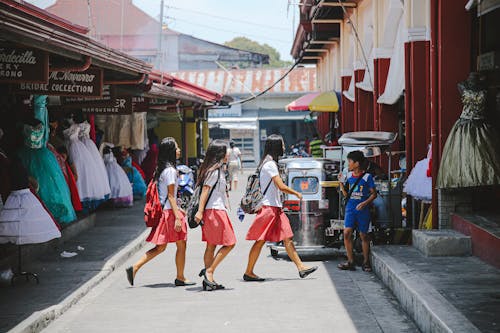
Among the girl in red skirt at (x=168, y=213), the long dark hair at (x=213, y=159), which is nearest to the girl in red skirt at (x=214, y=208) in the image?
the long dark hair at (x=213, y=159)

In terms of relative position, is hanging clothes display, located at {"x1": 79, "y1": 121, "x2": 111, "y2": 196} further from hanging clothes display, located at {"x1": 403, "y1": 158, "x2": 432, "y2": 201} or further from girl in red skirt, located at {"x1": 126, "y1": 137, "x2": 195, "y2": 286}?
girl in red skirt, located at {"x1": 126, "y1": 137, "x2": 195, "y2": 286}

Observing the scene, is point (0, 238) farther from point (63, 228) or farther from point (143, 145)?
point (143, 145)

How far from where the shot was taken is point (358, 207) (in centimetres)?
1180

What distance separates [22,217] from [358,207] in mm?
4309

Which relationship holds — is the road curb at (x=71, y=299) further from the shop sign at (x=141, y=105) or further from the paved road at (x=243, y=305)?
the shop sign at (x=141, y=105)

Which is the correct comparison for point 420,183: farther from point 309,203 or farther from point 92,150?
point 92,150

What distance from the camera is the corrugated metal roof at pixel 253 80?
48.7 metres

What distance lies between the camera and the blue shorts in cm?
1188

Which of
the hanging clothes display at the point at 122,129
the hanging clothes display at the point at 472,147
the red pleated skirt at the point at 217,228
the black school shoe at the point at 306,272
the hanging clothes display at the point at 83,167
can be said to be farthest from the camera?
the hanging clothes display at the point at 122,129

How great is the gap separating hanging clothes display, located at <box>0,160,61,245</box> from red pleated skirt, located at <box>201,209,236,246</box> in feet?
5.88

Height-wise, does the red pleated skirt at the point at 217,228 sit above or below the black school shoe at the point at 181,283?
above

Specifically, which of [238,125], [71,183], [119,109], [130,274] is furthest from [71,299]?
[238,125]

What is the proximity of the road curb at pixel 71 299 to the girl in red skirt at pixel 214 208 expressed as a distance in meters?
1.48

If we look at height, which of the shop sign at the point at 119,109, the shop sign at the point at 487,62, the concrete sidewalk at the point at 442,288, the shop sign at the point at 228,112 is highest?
the shop sign at the point at 228,112
